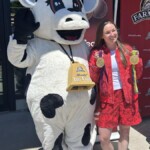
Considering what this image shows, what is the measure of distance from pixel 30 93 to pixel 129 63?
0.96 meters

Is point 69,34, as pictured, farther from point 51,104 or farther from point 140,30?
point 140,30

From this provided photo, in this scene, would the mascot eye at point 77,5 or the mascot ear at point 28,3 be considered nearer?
the mascot ear at point 28,3

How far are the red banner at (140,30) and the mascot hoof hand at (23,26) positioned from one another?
1822mm

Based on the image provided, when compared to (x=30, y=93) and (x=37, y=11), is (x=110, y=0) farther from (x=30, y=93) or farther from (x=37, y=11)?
(x=30, y=93)

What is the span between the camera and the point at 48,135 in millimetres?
3322

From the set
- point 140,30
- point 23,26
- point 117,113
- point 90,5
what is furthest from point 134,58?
point 140,30

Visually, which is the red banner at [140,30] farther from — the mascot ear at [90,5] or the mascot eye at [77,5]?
the mascot eye at [77,5]

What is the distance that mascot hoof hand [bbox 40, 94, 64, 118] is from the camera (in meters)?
3.25

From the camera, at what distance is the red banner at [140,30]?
473cm

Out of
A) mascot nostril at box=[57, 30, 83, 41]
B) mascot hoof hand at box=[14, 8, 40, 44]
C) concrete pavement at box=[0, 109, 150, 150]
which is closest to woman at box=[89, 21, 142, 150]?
mascot nostril at box=[57, 30, 83, 41]

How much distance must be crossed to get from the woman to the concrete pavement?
2.94ft

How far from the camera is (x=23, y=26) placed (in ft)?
10.4

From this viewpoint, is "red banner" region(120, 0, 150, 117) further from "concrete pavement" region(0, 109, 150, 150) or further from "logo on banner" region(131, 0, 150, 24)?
"concrete pavement" region(0, 109, 150, 150)

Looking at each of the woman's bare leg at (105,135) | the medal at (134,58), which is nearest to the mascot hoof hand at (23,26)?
the medal at (134,58)
